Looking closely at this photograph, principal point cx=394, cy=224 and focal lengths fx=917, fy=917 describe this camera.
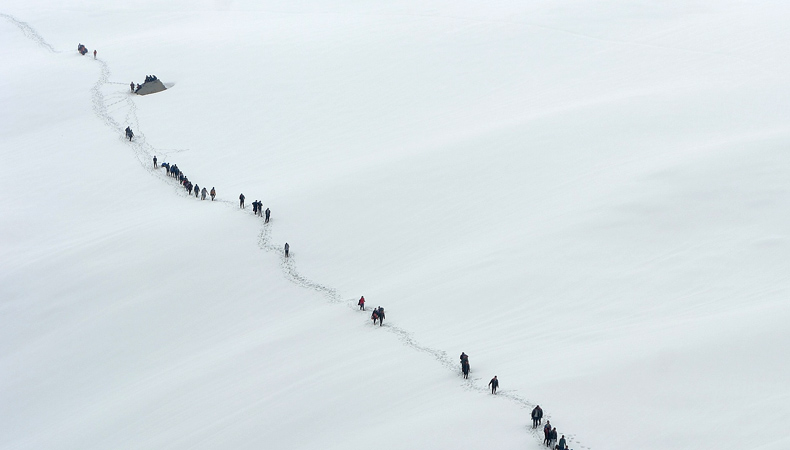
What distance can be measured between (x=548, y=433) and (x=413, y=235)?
13.7 metres

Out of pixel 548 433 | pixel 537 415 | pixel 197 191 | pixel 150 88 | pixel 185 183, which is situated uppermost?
pixel 150 88

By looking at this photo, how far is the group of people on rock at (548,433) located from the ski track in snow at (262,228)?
0.22 meters

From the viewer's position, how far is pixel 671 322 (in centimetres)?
2448

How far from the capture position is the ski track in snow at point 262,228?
76.1 feet

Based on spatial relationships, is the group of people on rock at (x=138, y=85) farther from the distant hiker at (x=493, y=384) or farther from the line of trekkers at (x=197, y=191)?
the distant hiker at (x=493, y=384)

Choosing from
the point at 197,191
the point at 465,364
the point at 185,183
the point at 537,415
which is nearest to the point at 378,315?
the point at 465,364

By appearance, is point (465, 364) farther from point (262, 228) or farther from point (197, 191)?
point (197, 191)

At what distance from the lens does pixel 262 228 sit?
34.7m

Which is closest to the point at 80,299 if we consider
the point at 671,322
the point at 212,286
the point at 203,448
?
the point at 212,286

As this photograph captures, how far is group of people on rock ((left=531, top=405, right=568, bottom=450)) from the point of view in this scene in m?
19.8

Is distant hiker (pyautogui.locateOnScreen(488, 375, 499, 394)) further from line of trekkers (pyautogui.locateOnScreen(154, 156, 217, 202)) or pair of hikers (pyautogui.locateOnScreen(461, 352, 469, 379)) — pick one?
line of trekkers (pyautogui.locateOnScreen(154, 156, 217, 202))

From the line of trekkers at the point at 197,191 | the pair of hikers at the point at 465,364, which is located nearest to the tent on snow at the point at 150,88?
the line of trekkers at the point at 197,191

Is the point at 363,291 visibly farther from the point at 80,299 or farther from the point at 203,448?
the point at 80,299

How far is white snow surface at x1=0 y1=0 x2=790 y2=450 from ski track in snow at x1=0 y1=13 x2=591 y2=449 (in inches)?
4.8
